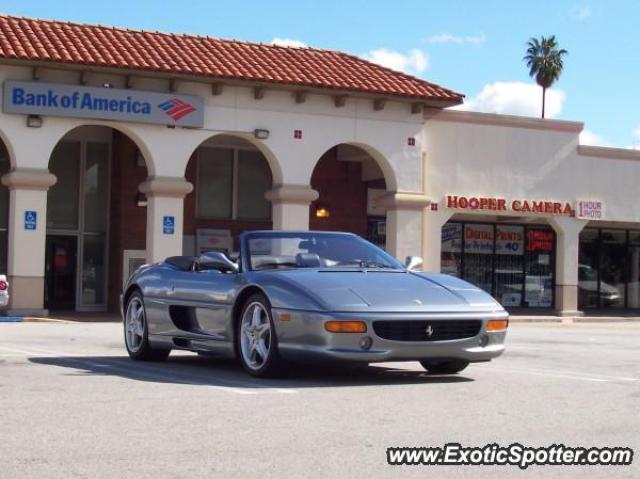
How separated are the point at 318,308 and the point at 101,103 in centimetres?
1667

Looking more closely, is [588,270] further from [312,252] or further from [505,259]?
[312,252]

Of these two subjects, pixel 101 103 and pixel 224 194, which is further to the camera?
pixel 224 194

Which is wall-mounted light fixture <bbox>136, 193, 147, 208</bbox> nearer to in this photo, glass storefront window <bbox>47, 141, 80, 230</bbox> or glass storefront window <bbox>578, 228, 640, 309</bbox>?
glass storefront window <bbox>47, 141, 80, 230</bbox>

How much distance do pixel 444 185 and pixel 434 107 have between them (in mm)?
1983

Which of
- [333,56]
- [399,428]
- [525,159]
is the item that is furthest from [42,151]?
[399,428]

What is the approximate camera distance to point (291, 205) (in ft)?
87.3

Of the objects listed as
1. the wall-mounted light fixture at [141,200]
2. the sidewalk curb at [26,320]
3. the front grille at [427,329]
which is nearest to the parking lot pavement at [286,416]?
the front grille at [427,329]

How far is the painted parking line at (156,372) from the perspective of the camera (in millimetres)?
8594

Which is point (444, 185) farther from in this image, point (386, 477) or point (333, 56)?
point (386, 477)

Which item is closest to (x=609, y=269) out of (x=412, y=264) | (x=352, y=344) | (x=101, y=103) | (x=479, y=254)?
(x=479, y=254)

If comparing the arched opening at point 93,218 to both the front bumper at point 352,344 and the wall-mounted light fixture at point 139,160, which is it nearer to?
the wall-mounted light fixture at point 139,160

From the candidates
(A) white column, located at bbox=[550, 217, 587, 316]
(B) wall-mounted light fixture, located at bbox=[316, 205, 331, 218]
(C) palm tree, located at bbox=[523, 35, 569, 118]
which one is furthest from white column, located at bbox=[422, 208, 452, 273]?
(C) palm tree, located at bbox=[523, 35, 569, 118]

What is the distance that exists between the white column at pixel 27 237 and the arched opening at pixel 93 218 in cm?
434

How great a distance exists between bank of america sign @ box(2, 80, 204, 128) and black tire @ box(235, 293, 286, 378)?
15545mm
